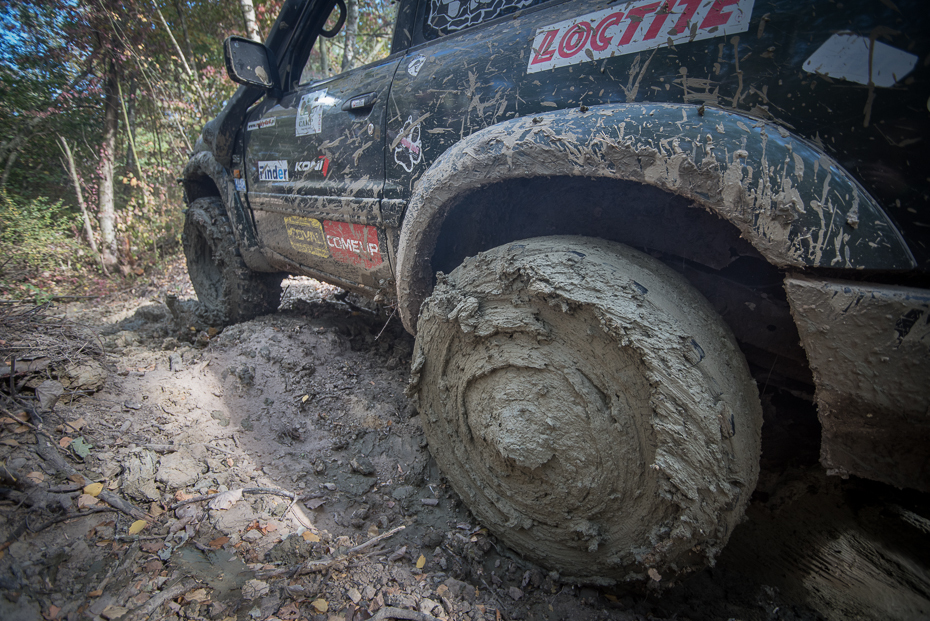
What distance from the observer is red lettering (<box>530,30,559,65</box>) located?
A: 1.40 m

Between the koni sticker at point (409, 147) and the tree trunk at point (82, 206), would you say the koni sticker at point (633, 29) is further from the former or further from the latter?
the tree trunk at point (82, 206)

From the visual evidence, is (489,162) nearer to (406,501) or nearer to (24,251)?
(406,501)

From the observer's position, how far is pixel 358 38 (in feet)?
35.4

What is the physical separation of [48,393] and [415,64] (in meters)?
2.35

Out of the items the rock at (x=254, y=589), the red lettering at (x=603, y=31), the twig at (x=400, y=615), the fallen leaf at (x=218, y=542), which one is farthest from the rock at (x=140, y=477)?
the red lettering at (x=603, y=31)

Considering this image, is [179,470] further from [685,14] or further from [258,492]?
[685,14]

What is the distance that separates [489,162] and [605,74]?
417 millimetres

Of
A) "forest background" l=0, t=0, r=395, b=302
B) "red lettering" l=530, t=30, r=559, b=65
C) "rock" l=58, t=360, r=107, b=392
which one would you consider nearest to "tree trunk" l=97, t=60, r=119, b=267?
"forest background" l=0, t=0, r=395, b=302

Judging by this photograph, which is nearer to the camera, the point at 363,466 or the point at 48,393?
the point at 363,466

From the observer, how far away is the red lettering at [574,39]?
4.34 feet

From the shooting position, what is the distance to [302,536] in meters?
1.64

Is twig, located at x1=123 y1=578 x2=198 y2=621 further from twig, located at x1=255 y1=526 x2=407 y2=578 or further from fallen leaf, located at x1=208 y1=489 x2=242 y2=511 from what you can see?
fallen leaf, located at x1=208 y1=489 x2=242 y2=511

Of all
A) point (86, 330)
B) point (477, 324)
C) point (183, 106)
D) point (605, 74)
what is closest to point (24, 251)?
point (183, 106)

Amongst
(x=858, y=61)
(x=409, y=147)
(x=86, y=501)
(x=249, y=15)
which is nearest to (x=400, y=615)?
(x=86, y=501)
